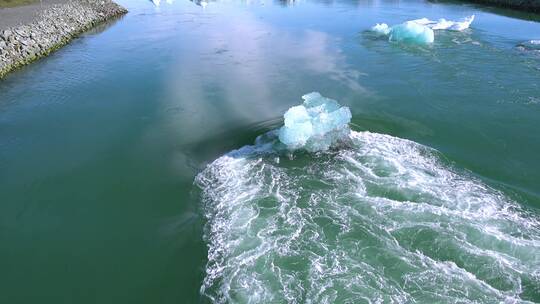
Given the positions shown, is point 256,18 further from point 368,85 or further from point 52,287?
point 52,287

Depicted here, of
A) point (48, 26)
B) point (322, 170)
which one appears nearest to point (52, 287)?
point (322, 170)

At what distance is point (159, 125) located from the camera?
13180 mm

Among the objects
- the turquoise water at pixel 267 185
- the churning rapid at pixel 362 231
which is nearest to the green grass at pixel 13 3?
the turquoise water at pixel 267 185

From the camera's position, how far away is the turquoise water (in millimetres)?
7223

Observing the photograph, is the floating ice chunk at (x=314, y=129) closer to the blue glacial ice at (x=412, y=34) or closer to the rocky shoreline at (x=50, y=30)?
the blue glacial ice at (x=412, y=34)

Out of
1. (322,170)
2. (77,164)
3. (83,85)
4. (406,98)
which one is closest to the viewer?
(322,170)

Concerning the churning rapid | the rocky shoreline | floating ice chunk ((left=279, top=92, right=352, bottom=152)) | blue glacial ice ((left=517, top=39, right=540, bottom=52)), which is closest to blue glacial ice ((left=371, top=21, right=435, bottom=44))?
blue glacial ice ((left=517, top=39, right=540, bottom=52))

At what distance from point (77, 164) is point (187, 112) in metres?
4.17

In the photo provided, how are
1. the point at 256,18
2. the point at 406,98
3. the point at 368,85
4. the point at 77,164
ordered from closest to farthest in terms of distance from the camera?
the point at 77,164, the point at 406,98, the point at 368,85, the point at 256,18

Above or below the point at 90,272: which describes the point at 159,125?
above

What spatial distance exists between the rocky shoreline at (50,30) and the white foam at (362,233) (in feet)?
50.7

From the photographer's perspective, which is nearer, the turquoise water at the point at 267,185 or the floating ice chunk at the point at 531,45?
the turquoise water at the point at 267,185

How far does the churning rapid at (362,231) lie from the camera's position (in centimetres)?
685

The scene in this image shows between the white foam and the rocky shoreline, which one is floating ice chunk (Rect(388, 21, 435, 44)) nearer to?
the white foam
